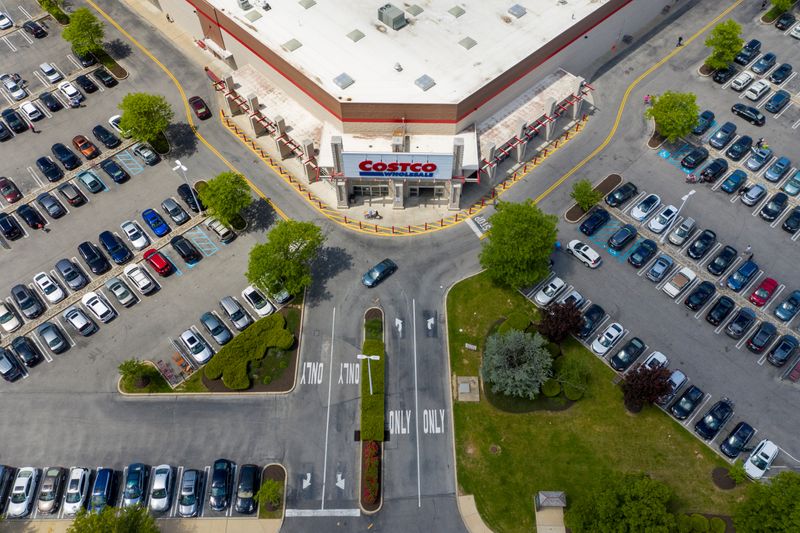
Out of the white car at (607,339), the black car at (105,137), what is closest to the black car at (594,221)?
the white car at (607,339)

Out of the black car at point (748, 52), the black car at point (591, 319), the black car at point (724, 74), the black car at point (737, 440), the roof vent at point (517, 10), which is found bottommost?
the black car at point (737, 440)

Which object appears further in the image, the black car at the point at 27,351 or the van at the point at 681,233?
the van at the point at 681,233

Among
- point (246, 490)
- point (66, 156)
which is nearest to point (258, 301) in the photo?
point (246, 490)

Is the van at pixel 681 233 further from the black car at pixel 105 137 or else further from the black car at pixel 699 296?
the black car at pixel 105 137

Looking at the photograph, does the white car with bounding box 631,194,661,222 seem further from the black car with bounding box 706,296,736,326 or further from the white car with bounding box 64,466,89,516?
the white car with bounding box 64,466,89,516

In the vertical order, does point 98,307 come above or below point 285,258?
below

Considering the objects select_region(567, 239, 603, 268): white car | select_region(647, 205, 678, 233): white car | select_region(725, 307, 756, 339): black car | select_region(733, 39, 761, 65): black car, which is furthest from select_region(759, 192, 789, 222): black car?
select_region(733, 39, 761, 65): black car

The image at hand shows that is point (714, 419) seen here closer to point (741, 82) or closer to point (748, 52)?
point (741, 82)

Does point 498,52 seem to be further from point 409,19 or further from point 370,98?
point 370,98
